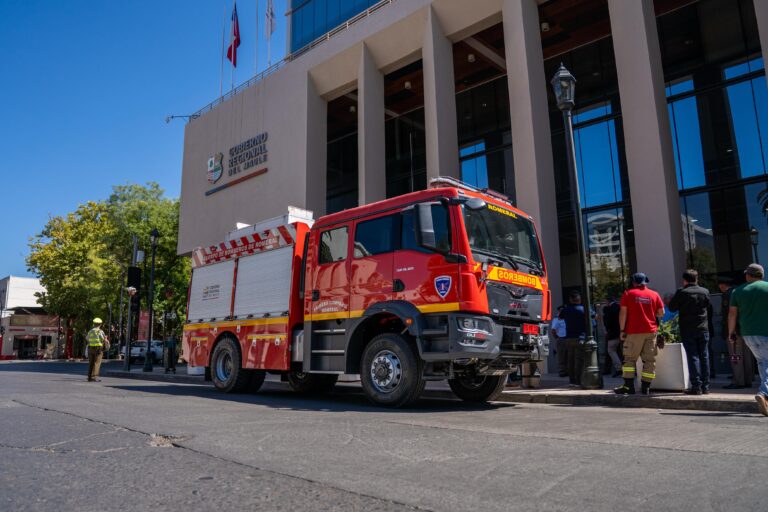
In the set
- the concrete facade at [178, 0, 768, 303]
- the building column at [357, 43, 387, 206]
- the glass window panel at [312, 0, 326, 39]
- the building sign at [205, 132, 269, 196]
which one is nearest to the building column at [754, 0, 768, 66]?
the concrete facade at [178, 0, 768, 303]

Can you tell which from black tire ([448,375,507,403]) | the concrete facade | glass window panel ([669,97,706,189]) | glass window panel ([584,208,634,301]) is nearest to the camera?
black tire ([448,375,507,403])

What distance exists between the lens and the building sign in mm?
24734

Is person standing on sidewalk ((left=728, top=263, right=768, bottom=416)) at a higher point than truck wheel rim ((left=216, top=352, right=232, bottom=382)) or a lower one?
higher

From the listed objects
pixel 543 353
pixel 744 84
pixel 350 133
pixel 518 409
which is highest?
pixel 350 133

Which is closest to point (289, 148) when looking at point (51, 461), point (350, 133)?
point (350, 133)

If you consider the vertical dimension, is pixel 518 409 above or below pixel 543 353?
below

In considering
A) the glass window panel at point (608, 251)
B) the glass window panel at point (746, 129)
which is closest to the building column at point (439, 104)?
the glass window panel at point (608, 251)

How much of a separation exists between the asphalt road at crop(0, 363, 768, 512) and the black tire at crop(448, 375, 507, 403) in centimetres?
186

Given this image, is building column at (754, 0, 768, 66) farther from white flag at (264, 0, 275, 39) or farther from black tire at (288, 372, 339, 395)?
white flag at (264, 0, 275, 39)

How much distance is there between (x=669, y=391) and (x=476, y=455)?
5.77m

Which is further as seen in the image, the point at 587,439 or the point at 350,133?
the point at 350,133

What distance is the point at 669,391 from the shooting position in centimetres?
859

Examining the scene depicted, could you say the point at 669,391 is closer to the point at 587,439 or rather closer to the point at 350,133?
the point at 587,439

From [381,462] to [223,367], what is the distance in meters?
7.71
